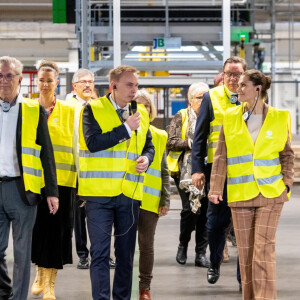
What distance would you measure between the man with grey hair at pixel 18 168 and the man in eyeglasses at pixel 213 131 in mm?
1540

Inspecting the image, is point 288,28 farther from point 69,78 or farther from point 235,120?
point 235,120

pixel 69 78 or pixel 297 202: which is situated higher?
pixel 69 78

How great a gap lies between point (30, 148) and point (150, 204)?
1.21 metres

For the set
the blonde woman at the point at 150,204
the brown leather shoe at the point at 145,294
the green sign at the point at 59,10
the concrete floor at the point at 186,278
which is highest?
the green sign at the point at 59,10

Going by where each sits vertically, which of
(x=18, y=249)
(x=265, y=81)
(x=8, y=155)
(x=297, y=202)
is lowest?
(x=297, y=202)

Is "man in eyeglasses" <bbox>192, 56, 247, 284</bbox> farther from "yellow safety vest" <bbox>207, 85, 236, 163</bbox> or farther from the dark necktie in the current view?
the dark necktie

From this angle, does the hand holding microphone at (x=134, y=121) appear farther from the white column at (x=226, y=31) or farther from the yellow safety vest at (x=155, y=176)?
the white column at (x=226, y=31)

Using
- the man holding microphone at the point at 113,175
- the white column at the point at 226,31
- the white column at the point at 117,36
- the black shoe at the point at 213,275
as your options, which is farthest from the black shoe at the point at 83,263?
the white column at the point at 226,31

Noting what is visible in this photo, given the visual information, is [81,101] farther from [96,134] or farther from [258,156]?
[258,156]

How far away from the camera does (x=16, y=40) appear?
29531 mm

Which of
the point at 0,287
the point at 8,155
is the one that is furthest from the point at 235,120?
the point at 0,287

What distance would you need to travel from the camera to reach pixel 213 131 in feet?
21.8

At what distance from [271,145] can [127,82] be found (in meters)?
1.04

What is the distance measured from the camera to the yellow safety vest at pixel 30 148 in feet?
17.7
